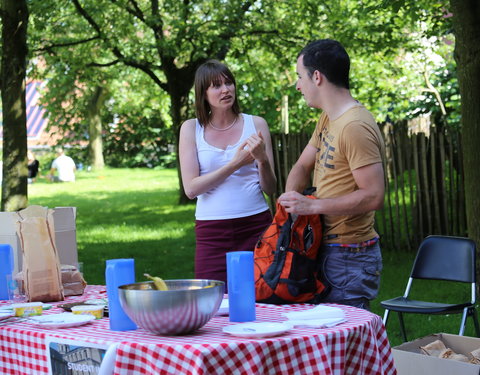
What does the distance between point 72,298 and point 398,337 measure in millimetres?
3235

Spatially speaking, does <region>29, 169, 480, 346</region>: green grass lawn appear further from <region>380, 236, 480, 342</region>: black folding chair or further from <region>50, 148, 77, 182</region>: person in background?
<region>50, 148, 77, 182</region>: person in background

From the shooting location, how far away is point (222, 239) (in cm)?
416

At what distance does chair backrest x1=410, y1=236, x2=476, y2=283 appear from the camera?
17.3ft

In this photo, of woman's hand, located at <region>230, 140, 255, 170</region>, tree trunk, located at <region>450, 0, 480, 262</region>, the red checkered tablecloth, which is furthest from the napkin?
tree trunk, located at <region>450, 0, 480, 262</region>

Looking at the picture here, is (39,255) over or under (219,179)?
under

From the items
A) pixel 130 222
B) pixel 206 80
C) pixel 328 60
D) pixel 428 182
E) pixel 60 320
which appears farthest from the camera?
pixel 130 222

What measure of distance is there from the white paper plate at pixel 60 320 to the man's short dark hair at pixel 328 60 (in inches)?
54.9

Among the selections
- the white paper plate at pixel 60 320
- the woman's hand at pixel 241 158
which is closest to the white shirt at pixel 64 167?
the woman's hand at pixel 241 158

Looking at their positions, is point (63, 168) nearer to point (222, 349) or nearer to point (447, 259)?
point (447, 259)

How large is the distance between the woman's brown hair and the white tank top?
0.10 meters

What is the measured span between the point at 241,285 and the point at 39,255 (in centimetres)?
106

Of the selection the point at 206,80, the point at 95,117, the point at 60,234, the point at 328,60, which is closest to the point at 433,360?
the point at 328,60

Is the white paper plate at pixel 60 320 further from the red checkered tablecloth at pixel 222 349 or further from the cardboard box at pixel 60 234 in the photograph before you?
the cardboard box at pixel 60 234

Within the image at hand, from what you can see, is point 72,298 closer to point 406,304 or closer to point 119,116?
point 406,304
